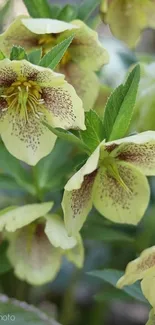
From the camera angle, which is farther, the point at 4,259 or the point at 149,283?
the point at 4,259

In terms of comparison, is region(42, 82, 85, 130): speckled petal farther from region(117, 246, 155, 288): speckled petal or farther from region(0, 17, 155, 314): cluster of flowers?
region(117, 246, 155, 288): speckled petal

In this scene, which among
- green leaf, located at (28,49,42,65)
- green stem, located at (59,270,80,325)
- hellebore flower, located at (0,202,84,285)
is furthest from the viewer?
green stem, located at (59,270,80,325)

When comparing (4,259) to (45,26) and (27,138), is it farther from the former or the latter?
(45,26)

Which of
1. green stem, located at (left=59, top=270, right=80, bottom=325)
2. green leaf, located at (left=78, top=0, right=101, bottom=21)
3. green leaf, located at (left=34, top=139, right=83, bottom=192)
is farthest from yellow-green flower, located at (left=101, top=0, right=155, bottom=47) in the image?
green stem, located at (left=59, top=270, right=80, bottom=325)

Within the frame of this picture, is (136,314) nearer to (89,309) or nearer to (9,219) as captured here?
(89,309)

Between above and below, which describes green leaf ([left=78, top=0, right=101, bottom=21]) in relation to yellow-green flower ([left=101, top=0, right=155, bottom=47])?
above

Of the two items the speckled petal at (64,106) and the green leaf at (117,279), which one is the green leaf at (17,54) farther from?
the green leaf at (117,279)

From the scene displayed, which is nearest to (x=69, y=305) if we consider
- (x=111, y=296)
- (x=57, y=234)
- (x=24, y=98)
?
(x=111, y=296)

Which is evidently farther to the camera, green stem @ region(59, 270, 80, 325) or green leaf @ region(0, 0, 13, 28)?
green stem @ region(59, 270, 80, 325)
